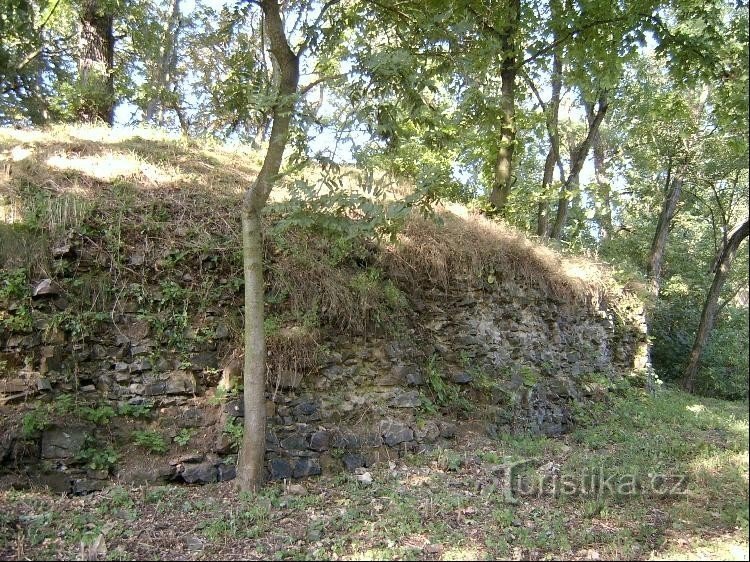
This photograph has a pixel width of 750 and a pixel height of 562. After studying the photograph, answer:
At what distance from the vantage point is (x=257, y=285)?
518cm

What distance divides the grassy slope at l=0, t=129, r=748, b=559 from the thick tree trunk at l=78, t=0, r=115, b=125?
1.86m

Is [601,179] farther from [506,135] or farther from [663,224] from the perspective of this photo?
[506,135]

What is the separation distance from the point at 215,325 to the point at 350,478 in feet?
7.41

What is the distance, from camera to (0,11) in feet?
18.0

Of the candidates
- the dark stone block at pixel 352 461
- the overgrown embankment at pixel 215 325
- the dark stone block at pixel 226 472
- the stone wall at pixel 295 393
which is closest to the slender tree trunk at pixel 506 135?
the overgrown embankment at pixel 215 325

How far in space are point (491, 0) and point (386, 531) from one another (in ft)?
25.9

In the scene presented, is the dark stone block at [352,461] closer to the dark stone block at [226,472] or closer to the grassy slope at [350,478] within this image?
the grassy slope at [350,478]

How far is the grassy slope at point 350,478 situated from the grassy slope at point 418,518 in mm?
16

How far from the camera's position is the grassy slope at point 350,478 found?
3.93m

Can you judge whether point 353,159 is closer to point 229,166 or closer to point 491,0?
point 229,166

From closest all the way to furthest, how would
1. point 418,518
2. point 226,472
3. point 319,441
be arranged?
1. point 418,518
2. point 226,472
3. point 319,441

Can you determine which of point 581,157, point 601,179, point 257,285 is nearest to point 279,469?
point 257,285

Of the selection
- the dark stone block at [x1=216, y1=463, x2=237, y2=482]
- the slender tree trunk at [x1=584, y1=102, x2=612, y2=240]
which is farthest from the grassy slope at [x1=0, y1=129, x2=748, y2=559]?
the slender tree trunk at [x1=584, y1=102, x2=612, y2=240]

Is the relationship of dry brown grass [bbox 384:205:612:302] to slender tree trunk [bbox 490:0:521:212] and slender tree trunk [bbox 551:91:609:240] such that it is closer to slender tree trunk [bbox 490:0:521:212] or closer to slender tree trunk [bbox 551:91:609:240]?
slender tree trunk [bbox 490:0:521:212]
